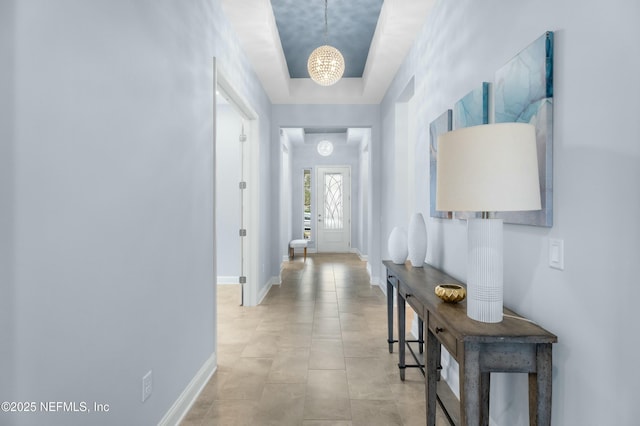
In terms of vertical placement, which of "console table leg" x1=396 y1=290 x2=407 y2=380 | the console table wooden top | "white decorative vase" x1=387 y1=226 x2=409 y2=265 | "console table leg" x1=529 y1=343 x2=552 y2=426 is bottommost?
"console table leg" x1=396 y1=290 x2=407 y2=380

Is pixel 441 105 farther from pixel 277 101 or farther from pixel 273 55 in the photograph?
pixel 277 101

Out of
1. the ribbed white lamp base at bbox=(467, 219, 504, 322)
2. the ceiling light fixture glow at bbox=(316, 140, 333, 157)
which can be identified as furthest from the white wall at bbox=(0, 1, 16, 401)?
the ceiling light fixture glow at bbox=(316, 140, 333, 157)

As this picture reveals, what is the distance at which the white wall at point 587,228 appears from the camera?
1050 mm

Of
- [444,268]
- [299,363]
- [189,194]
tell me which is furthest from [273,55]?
[299,363]

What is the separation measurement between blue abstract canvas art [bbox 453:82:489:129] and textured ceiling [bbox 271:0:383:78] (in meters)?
1.85

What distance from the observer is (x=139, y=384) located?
163 centimetres

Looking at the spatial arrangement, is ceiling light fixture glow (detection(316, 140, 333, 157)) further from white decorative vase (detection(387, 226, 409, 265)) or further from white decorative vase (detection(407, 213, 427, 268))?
white decorative vase (detection(407, 213, 427, 268))

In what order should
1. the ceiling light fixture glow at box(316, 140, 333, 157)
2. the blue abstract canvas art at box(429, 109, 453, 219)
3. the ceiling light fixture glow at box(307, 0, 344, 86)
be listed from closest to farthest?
the blue abstract canvas art at box(429, 109, 453, 219), the ceiling light fixture glow at box(307, 0, 344, 86), the ceiling light fixture glow at box(316, 140, 333, 157)

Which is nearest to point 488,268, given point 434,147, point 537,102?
point 537,102

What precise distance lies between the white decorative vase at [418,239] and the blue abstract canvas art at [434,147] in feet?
0.57

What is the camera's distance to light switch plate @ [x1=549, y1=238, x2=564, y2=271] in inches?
52.8

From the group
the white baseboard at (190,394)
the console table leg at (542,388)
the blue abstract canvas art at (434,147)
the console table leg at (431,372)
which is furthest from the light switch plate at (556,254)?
the white baseboard at (190,394)

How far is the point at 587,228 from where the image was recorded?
1.21 metres

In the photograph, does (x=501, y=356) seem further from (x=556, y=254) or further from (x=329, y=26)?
(x=329, y=26)
